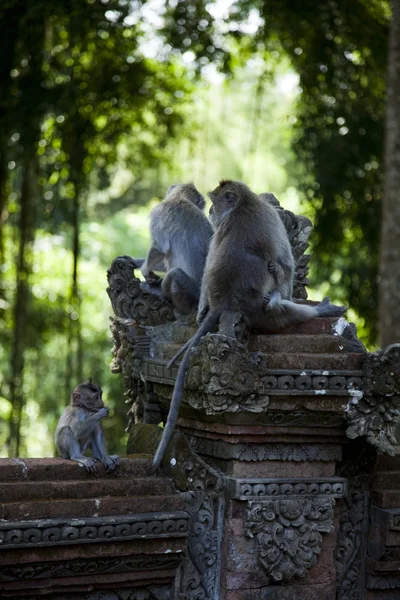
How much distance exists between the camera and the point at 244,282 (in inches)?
171

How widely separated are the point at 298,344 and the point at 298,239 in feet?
2.99

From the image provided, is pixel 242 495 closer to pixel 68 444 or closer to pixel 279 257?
pixel 68 444

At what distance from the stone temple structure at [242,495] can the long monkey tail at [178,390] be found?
5 centimetres

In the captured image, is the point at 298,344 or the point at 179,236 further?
the point at 179,236

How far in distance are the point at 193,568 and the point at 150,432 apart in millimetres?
734

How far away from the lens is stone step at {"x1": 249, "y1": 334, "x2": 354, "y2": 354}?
420 centimetres

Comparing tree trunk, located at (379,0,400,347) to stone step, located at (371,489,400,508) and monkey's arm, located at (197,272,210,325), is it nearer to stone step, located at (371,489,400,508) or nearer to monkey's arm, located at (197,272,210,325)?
stone step, located at (371,489,400,508)

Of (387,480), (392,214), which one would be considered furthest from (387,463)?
(392,214)

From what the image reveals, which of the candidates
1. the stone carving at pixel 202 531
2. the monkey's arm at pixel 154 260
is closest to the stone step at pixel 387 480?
the stone carving at pixel 202 531

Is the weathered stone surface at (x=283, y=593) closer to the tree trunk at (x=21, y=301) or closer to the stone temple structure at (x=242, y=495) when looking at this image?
the stone temple structure at (x=242, y=495)

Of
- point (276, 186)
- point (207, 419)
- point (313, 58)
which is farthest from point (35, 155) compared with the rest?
point (276, 186)

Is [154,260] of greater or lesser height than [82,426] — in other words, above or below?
above

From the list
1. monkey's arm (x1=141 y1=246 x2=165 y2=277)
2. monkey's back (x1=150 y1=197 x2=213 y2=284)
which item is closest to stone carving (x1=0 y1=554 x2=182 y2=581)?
monkey's back (x1=150 y1=197 x2=213 y2=284)

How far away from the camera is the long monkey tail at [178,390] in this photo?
416 centimetres
